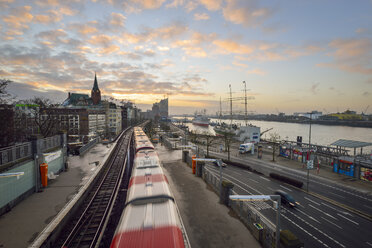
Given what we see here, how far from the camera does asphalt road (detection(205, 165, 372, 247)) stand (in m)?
15.2

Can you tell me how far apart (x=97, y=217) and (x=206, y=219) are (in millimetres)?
10878

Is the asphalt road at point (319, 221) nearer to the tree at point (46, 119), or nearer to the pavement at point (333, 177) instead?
the pavement at point (333, 177)

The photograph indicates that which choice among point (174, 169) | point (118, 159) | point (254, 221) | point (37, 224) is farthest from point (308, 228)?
point (118, 159)

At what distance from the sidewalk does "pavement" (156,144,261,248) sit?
11.6 metres

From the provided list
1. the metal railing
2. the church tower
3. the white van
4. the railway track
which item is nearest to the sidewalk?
the railway track

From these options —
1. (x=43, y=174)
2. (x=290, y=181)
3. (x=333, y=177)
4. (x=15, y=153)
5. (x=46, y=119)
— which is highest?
(x=46, y=119)

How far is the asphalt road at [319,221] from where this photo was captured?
15.2 metres

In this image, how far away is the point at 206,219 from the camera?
14672 millimetres

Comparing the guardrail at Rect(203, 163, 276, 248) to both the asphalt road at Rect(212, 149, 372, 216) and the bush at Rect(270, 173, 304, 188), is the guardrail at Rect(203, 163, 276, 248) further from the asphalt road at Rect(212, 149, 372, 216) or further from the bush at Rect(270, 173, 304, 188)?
the asphalt road at Rect(212, 149, 372, 216)

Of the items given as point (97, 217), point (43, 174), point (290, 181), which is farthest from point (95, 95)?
point (290, 181)

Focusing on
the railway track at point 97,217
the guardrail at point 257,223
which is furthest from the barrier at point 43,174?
the guardrail at point 257,223

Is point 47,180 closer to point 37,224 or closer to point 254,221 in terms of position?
point 37,224

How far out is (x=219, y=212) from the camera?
1580 centimetres

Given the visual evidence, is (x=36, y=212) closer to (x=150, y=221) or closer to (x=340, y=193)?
(x=150, y=221)
